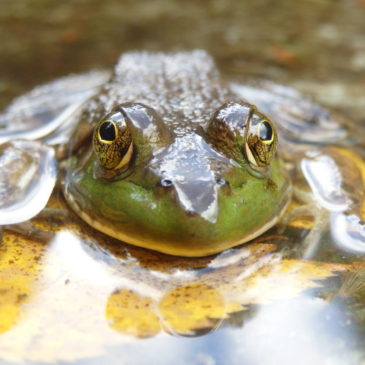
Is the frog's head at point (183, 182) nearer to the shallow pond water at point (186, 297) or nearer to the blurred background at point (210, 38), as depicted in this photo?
the shallow pond water at point (186, 297)

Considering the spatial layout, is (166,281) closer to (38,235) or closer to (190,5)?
(38,235)

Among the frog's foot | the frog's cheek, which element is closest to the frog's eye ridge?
the frog's cheek

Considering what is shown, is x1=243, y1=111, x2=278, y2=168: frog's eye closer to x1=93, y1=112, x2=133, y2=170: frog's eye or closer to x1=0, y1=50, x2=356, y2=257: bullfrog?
x1=0, y1=50, x2=356, y2=257: bullfrog

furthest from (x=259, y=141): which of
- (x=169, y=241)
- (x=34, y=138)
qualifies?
(x=34, y=138)

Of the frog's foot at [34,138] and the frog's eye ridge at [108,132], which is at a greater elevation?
the frog's eye ridge at [108,132]

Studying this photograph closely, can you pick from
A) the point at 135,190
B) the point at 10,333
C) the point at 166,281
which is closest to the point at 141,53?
the point at 135,190

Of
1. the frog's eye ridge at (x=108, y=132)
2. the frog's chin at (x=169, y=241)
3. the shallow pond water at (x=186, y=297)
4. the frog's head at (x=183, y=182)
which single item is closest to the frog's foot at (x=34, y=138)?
the shallow pond water at (x=186, y=297)

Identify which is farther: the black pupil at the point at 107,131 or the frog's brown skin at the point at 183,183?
the black pupil at the point at 107,131
